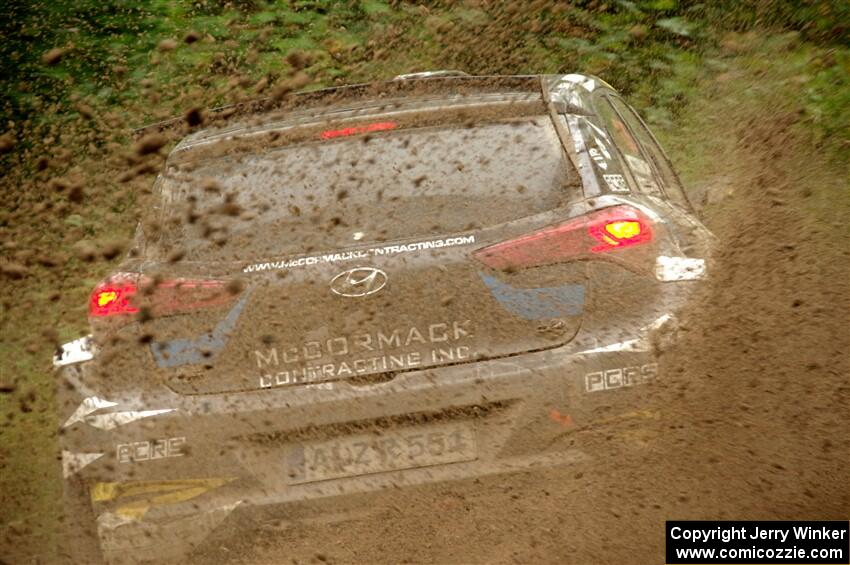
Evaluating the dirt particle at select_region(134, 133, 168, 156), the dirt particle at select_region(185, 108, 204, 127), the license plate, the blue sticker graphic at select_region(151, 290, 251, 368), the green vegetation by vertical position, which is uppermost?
the dirt particle at select_region(185, 108, 204, 127)

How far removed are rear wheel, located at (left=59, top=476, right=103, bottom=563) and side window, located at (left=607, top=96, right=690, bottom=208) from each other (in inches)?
103

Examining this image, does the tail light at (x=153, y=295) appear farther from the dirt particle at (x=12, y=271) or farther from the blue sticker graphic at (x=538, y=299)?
the dirt particle at (x=12, y=271)

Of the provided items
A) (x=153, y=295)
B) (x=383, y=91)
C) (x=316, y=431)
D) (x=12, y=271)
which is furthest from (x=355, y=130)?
(x=12, y=271)

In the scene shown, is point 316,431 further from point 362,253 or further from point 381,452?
point 362,253

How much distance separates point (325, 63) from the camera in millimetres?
10531

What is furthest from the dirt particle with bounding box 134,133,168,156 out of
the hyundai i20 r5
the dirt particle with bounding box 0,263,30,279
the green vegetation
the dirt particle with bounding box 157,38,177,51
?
the dirt particle with bounding box 157,38,177,51

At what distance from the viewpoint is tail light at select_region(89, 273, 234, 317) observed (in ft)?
13.5

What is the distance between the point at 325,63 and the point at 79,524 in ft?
23.1

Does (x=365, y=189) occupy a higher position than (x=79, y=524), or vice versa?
(x=365, y=189)

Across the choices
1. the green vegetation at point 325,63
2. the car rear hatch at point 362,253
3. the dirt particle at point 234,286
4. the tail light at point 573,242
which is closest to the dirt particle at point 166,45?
the green vegetation at point 325,63

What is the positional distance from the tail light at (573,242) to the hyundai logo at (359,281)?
1.15 feet

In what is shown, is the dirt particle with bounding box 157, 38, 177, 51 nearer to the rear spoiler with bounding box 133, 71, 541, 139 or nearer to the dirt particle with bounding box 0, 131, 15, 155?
the dirt particle with bounding box 0, 131, 15, 155

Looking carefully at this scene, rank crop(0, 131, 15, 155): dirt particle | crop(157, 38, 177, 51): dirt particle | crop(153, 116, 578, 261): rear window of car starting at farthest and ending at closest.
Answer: crop(157, 38, 177, 51): dirt particle, crop(0, 131, 15, 155): dirt particle, crop(153, 116, 578, 261): rear window of car

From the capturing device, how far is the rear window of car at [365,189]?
4207 millimetres
